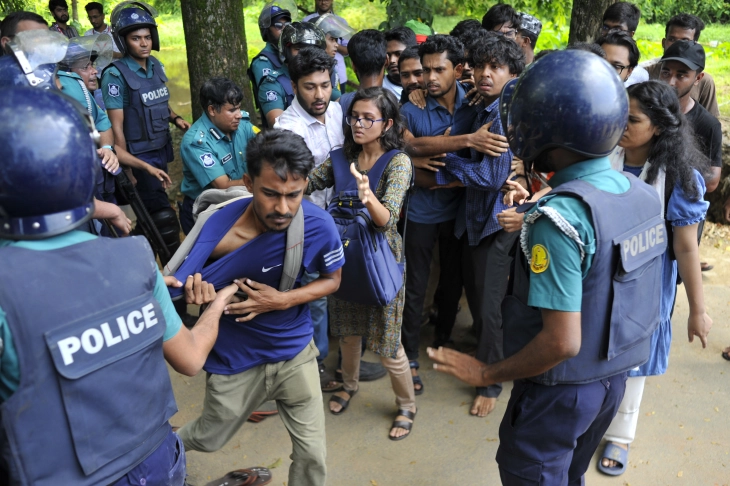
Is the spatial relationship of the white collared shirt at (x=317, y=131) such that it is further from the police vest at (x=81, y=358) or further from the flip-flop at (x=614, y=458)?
the police vest at (x=81, y=358)

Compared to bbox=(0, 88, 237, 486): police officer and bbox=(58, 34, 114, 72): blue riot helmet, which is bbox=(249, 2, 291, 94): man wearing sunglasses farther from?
bbox=(0, 88, 237, 486): police officer

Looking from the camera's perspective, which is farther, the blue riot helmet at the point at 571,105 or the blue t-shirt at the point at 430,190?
the blue t-shirt at the point at 430,190

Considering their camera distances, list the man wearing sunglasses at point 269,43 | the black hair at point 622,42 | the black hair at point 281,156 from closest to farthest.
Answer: the black hair at point 281,156 < the black hair at point 622,42 < the man wearing sunglasses at point 269,43

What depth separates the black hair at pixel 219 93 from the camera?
4.07 metres

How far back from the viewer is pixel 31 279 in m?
1.43

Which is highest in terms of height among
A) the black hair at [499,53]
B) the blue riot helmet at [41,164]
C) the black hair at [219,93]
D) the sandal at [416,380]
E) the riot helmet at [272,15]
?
the blue riot helmet at [41,164]

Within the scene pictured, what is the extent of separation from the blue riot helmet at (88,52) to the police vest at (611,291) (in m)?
3.92

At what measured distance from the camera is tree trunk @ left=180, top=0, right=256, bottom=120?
5430mm

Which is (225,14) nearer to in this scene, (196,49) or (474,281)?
(196,49)

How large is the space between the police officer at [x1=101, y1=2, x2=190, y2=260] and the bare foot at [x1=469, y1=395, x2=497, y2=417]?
9.22 feet

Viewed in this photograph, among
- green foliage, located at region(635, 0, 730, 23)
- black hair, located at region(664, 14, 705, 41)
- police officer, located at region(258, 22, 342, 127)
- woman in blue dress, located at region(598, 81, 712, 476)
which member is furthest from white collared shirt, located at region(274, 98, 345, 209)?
green foliage, located at region(635, 0, 730, 23)

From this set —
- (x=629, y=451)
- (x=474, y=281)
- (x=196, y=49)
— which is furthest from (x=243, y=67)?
(x=629, y=451)

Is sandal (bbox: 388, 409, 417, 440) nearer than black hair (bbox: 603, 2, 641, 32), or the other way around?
sandal (bbox: 388, 409, 417, 440)

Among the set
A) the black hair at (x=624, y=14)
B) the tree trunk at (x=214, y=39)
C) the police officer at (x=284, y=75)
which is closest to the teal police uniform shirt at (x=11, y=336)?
the police officer at (x=284, y=75)
